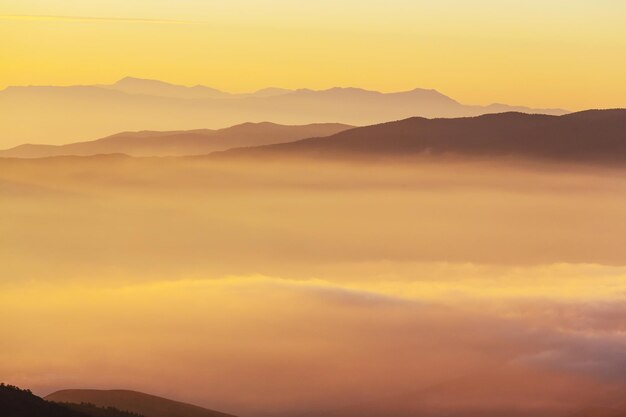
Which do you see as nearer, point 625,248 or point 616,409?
point 616,409

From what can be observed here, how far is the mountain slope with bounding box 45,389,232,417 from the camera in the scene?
72.4m

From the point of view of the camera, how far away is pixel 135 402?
7431 cm

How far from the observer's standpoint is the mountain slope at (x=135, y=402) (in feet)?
238

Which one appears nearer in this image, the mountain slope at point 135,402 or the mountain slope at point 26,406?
the mountain slope at point 26,406

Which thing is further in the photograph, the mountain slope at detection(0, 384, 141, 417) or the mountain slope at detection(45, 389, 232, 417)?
the mountain slope at detection(45, 389, 232, 417)

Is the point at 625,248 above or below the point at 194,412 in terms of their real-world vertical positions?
above

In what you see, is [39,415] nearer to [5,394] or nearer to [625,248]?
[5,394]

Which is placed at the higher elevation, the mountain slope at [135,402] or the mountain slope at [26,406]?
the mountain slope at [135,402]

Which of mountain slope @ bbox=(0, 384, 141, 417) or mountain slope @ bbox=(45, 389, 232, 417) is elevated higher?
mountain slope @ bbox=(45, 389, 232, 417)

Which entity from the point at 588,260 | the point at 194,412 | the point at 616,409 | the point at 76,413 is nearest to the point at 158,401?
the point at 194,412

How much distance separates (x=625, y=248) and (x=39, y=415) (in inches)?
6170

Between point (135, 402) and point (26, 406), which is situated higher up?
point (135, 402)

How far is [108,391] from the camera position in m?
76.9

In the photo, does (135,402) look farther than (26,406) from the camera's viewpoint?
A: Yes
